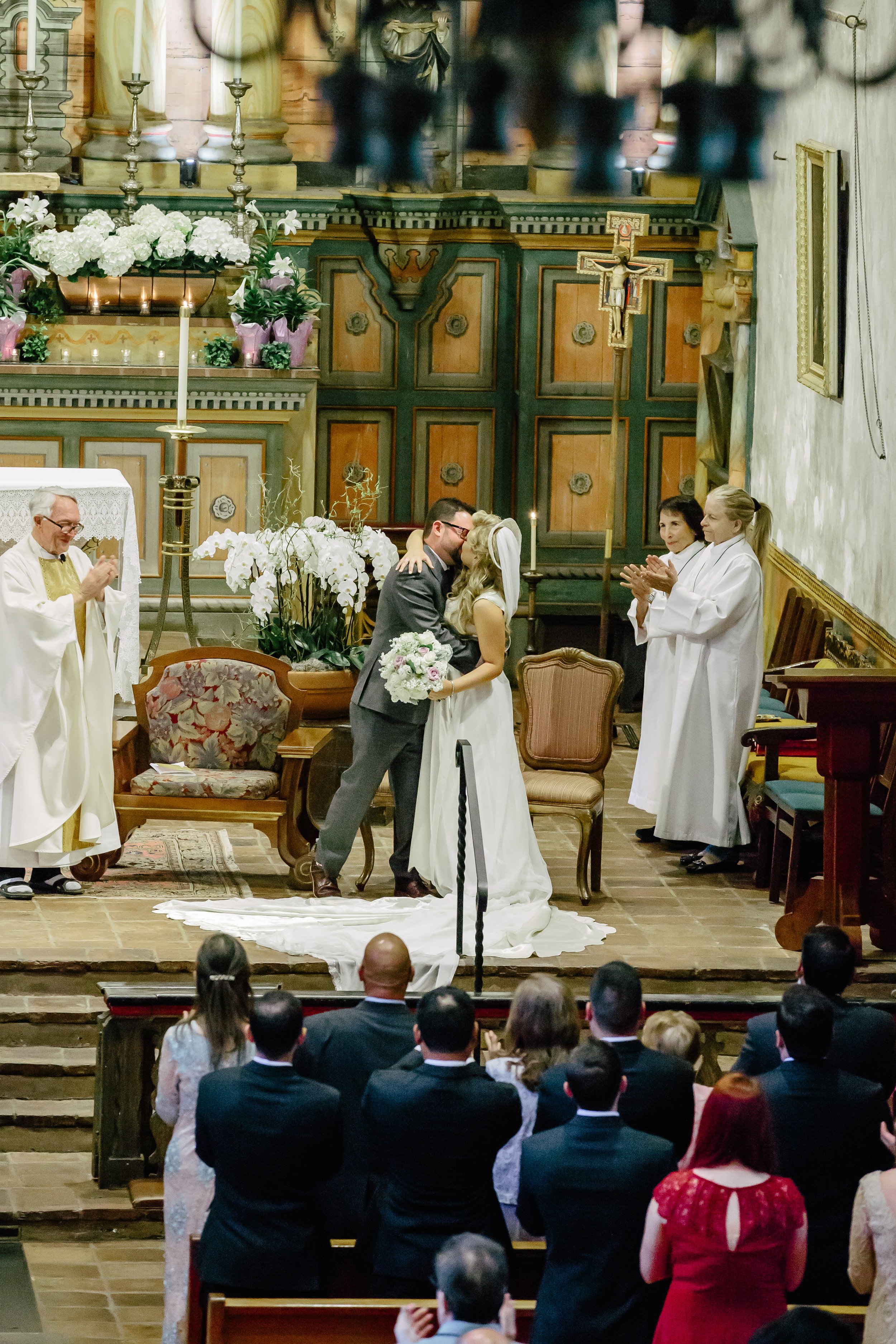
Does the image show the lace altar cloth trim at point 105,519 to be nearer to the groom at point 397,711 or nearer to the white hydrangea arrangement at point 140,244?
the groom at point 397,711

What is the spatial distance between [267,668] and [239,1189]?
4125mm

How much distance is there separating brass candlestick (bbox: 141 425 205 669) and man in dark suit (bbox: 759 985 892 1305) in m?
4.47

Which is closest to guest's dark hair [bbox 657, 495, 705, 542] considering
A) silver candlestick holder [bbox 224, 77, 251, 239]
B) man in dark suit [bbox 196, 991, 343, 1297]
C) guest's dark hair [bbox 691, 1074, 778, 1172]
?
silver candlestick holder [bbox 224, 77, 251, 239]

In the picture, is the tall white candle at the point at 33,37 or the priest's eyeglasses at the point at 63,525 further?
the tall white candle at the point at 33,37

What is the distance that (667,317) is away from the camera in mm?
13055

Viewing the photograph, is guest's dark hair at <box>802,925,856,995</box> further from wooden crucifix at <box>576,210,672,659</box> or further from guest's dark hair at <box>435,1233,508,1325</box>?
wooden crucifix at <box>576,210,672,659</box>

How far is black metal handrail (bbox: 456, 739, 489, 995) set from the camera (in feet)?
22.6

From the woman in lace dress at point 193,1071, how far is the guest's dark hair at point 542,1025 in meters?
0.69

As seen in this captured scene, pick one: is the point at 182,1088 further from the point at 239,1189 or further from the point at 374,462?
the point at 374,462

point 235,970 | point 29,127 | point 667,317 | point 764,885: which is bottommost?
point 764,885

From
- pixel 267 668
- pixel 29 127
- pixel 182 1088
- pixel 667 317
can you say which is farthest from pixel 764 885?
pixel 29 127

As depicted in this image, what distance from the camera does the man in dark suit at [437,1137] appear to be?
14.9 ft

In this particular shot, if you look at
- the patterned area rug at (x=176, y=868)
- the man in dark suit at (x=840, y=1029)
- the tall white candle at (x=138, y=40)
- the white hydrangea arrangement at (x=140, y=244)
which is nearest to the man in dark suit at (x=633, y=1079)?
the man in dark suit at (x=840, y=1029)

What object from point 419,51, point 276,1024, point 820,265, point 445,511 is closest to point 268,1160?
point 276,1024
